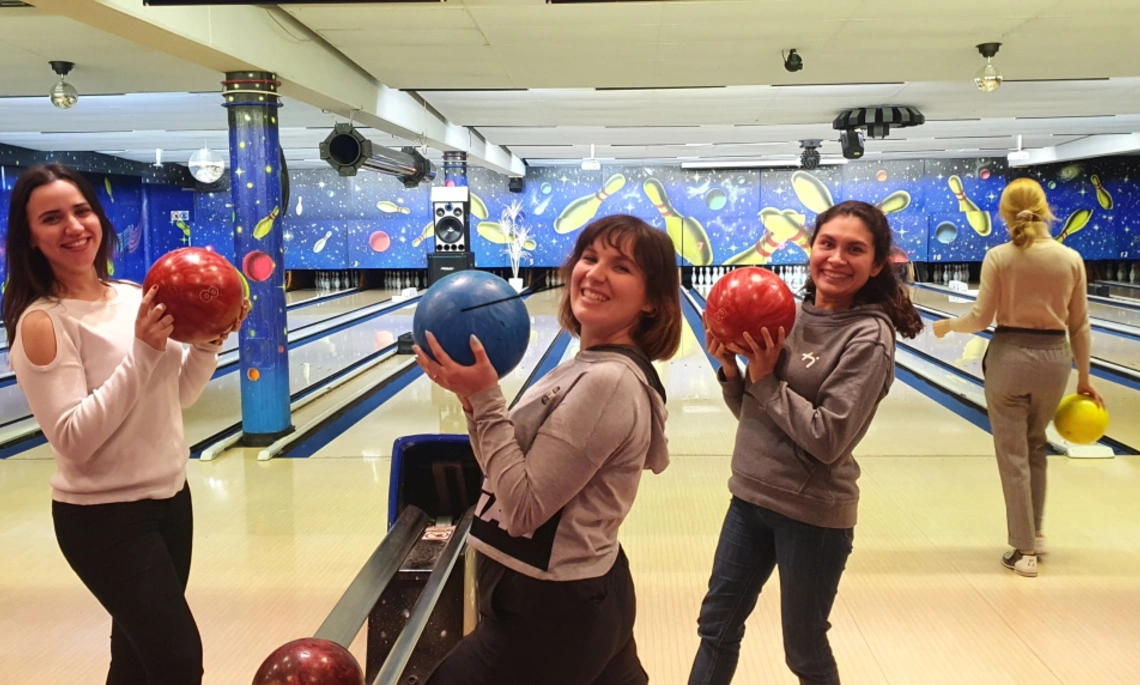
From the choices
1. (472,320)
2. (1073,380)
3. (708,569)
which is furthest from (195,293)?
(1073,380)

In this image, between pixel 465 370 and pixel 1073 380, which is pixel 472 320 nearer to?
pixel 465 370

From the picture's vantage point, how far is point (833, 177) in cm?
1359

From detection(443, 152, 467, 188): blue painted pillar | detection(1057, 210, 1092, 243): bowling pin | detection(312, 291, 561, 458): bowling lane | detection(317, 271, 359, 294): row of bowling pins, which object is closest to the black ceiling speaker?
detection(312, 291, 561, 458): bowling lane

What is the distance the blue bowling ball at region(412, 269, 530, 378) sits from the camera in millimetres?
1112

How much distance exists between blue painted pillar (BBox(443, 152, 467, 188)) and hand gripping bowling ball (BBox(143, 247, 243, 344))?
726 centimetres

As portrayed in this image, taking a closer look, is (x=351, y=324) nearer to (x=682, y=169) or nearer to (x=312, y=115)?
(x=312, y=115)

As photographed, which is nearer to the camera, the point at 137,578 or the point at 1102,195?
the point at 137,578

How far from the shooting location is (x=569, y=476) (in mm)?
1090

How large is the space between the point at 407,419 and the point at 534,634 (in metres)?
4.03

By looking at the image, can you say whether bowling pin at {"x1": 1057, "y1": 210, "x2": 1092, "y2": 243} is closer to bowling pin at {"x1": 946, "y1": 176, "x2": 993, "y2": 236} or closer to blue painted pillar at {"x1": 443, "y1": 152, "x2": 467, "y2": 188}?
bowling pin at {"x1": 946, "y1": 176, "x2": 993, "y2": 236}

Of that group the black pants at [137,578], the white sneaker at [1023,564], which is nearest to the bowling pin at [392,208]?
the white sneaker at [1023,564]

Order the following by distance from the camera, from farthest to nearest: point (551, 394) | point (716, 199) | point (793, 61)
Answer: point (716, 199)
point (793, 61)
point (551, 394)

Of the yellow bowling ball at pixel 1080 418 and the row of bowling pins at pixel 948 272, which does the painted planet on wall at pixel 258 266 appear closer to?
the yellow bowling ball at pixel 1080 418

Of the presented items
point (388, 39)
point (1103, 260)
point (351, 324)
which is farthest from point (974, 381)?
point (1103, 260)
